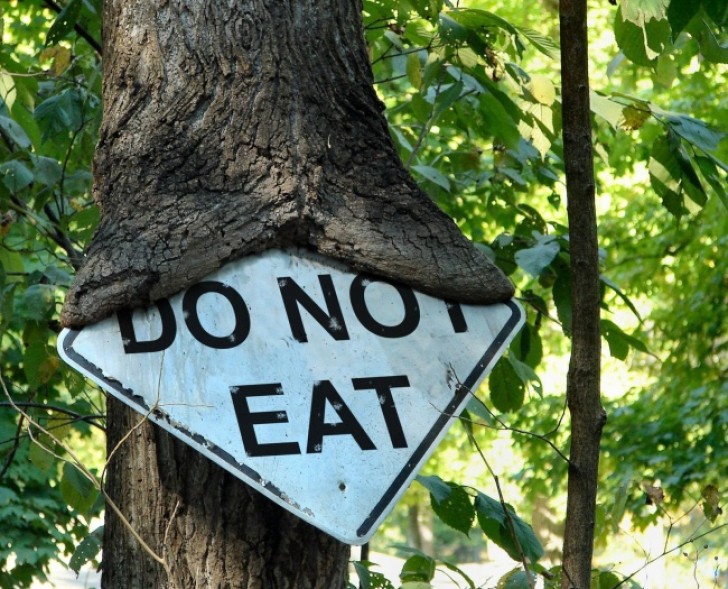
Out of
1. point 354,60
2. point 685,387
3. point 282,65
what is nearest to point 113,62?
point 282,65

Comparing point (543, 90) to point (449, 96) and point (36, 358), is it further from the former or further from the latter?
point (36, 358)

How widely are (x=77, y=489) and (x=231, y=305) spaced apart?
51.7 inches

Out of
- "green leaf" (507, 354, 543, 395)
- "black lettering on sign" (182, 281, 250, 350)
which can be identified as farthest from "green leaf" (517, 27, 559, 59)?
"black lettering on sign" (182, 281, 250, 350)

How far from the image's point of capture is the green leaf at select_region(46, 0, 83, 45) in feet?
8.50

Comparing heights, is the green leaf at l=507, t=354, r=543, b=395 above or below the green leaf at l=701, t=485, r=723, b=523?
above

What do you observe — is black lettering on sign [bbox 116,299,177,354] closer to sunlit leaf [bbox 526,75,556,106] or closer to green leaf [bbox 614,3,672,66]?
green leaf [bbox 614,3,672,66]

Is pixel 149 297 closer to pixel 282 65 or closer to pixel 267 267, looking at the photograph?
pixel 267 267

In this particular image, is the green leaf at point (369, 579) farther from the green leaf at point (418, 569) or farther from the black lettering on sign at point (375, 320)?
the black lettering on sign at point (375, 320)

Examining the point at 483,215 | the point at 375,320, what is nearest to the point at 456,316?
the point at 375,320

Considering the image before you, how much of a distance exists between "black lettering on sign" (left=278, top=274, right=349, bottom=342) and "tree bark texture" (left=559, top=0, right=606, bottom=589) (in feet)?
1.72

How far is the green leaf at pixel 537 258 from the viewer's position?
96.1 inches

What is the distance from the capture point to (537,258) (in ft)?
8.17

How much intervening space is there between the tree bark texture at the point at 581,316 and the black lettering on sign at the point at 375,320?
0.41 metres

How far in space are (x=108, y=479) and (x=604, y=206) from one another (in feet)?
31.9
